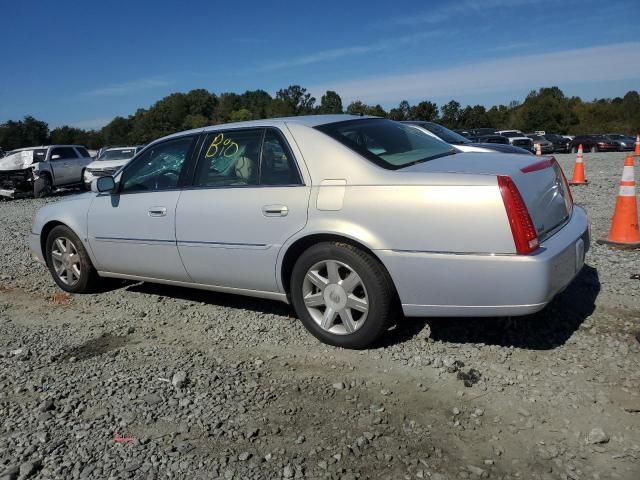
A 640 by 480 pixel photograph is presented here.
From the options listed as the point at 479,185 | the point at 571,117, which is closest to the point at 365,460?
the point at 479,185

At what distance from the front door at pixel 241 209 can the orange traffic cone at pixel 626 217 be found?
148 inches

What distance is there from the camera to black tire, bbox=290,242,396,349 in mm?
3469

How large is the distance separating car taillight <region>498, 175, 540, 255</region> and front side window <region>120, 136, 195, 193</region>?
2611 mm

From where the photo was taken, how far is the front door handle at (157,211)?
4478mm

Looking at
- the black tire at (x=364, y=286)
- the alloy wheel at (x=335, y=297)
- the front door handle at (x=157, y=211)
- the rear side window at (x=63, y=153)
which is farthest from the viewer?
the rear side window at (x=63, y=153)

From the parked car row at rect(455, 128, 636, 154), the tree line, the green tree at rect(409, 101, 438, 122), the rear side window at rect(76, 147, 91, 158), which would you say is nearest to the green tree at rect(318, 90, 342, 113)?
the tree line

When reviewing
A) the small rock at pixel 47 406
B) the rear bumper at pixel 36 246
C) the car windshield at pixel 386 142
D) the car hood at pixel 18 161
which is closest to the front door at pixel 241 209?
the car windshield at pixel 386 142

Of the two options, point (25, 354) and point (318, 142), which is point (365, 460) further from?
point (25, 354)

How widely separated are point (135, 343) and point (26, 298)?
7.13 feet

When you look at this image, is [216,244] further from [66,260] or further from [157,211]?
[66,260]

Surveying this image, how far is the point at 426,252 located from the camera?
3256 millimetres

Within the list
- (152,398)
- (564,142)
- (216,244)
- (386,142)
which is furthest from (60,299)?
(564,142)

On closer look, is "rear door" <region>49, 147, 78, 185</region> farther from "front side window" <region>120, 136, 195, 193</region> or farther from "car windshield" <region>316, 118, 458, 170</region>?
"car windshield" <region>316, 118, 458, 170</region>

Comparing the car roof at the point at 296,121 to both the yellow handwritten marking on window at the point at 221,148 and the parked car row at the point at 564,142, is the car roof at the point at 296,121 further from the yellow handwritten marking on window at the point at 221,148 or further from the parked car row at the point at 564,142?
the parked car row at the point at 564,142
